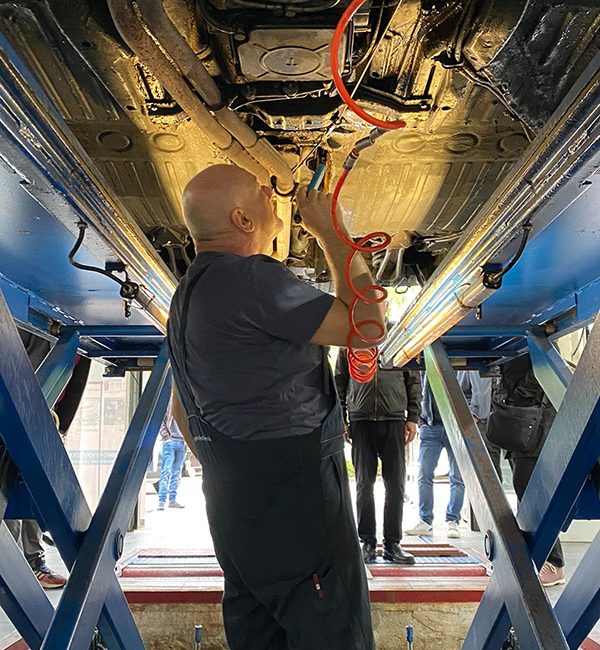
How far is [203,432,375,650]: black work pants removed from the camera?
1.55 meters

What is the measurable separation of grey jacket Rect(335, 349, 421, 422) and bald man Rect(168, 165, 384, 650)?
7.80 feet

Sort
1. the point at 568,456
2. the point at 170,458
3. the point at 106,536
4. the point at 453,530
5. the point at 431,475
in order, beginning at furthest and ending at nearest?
the point at 170,458 → the point at 453,530 → the point at 431,475 → the point at 106,536 → the point at 568,456

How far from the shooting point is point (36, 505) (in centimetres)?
195

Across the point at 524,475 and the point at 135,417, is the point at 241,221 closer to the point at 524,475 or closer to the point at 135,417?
the point at 135,417

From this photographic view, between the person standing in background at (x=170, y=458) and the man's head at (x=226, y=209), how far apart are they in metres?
5.05

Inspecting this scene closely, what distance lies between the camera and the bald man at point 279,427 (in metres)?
1.52

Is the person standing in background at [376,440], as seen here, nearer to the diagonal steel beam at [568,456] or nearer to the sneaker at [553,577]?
the sneaker at [553,577]

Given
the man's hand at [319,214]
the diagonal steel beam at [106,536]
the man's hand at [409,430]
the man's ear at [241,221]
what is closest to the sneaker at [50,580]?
the diagonal steel beam at [106,536]

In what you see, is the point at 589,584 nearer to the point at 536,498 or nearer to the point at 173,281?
the point at 536,498

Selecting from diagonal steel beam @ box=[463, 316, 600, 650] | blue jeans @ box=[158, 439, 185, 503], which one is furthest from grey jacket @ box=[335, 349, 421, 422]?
blue jeans @ box=[158, 439, 185, 503]

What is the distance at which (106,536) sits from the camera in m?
2.12

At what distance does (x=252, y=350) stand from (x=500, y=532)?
3.86 feet

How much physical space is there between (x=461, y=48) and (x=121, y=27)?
0.78m

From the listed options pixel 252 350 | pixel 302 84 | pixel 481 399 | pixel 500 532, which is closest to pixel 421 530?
pixel 481 399
